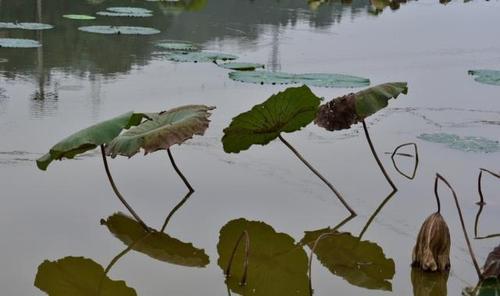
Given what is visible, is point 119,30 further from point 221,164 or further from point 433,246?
point 433,246

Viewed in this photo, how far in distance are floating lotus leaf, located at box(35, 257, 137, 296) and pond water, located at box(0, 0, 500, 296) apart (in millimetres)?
36

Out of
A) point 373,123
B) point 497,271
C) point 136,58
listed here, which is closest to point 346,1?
point 136,58

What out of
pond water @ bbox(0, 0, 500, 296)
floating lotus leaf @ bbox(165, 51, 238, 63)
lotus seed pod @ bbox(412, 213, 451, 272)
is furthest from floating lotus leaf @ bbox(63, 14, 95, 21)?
lotus seed pod @ bbox(412, 213, 451, 272)

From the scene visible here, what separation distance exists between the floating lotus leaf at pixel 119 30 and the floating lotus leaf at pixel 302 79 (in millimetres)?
2312

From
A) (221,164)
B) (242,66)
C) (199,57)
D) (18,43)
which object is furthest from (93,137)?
(18,43)

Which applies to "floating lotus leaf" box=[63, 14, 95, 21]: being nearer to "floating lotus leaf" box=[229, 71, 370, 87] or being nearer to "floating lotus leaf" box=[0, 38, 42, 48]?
"floating lotus leaf" box=[0, 38, 42, 48]

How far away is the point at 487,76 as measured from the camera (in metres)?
6.77

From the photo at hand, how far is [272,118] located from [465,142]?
69.9 inches

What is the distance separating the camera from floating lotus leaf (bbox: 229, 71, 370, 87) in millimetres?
5992

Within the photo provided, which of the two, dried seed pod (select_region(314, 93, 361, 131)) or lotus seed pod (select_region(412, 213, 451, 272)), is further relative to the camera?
dried seed pod (select_region(314, 93, 361, 131))

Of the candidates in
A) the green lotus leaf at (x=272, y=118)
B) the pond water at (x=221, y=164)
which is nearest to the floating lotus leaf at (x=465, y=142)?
the pond water at (x=221, y=164)

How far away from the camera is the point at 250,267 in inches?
115

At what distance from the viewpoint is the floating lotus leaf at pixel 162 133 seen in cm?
311

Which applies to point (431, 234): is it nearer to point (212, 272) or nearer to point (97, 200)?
point (212, 272)
